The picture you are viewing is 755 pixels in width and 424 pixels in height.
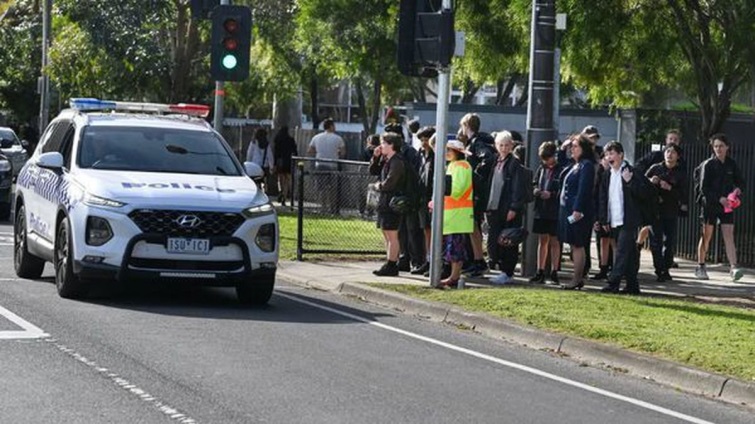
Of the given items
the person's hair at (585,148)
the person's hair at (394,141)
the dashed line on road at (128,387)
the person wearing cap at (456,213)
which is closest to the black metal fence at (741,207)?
the person's hair at (585,148)

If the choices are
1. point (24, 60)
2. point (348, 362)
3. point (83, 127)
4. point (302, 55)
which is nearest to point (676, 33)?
point (83, 127)

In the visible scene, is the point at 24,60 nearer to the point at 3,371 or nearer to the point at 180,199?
the point at 180,199

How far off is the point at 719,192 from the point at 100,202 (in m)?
8.75

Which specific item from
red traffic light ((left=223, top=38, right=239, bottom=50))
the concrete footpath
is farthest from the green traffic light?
the concrete footpath

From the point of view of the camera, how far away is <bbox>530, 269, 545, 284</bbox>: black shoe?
723 inches

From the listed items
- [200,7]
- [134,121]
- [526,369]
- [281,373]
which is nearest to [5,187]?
[200,7]

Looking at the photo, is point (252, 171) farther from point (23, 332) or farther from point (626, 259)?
point (626, 259)

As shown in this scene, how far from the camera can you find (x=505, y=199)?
59.1ft

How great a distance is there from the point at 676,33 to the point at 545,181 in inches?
314

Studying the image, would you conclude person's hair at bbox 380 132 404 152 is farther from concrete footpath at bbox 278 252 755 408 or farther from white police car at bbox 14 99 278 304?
white police car at bbox 14 99 278 304

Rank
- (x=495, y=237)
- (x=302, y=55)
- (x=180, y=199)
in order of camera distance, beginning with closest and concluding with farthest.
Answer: (x=180, y=199) < (x=495, y=237) < (x=302, y=55)

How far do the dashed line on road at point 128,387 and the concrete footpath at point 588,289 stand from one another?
13.3 ft

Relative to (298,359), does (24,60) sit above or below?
above

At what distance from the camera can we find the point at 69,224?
1490 cm
